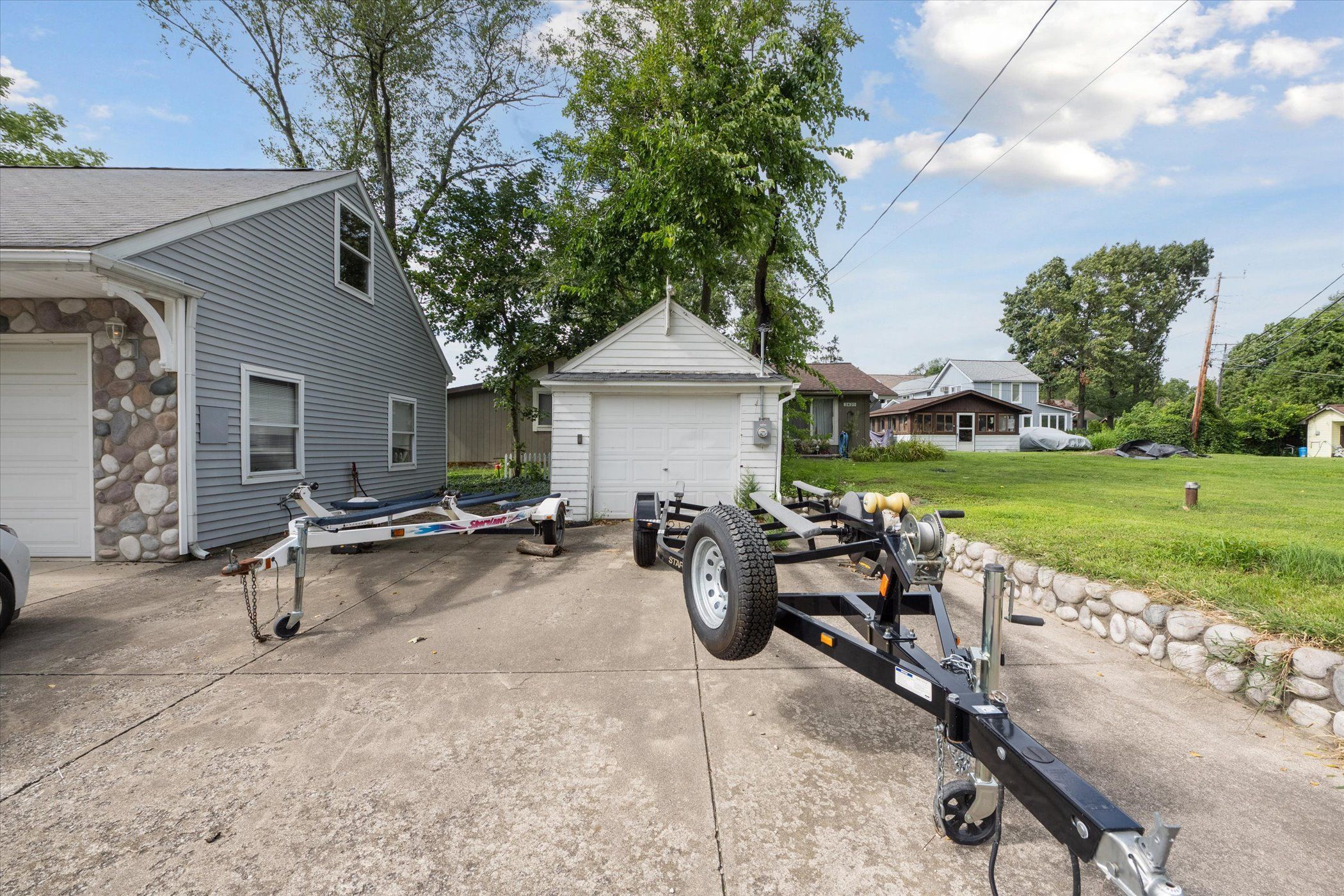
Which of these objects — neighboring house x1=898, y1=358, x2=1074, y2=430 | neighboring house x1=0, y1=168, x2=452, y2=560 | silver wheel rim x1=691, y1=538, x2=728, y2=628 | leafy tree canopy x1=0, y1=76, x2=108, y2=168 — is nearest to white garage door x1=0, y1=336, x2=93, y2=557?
neighboring house x1=0, y1=168, x2=452, y2=560

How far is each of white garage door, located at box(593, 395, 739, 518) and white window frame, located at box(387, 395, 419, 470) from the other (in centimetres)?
445

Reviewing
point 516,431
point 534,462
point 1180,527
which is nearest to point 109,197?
point 516,431

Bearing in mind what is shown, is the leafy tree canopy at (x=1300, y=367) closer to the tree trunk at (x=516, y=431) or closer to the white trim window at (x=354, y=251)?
the tree trunk at (x=516, y=431)

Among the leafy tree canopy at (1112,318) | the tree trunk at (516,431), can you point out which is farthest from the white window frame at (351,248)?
the leafy tree canopy at (1112,318)

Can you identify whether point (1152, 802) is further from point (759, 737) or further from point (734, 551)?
point (734, 551)

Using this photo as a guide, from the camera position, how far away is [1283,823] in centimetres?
216

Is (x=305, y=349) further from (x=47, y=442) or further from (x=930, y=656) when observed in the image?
(x=930, y=656)

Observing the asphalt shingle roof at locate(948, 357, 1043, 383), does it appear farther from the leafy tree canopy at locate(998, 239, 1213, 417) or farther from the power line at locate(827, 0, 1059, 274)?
the power line at locate(827, 0, 1059, 274)

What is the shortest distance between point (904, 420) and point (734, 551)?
33.7m

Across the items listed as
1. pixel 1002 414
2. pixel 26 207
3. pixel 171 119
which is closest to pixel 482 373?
pixel 171 119

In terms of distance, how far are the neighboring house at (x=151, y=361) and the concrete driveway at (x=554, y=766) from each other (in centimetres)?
244

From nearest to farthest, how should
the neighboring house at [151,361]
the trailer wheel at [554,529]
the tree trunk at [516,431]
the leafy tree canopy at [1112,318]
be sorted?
the neighboring house at [151,361] → the trailer wheel at [554,529] → the tree trunk at [516,431] → the leafy tree canopy at [1112,318]

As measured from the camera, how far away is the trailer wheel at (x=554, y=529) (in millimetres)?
6762

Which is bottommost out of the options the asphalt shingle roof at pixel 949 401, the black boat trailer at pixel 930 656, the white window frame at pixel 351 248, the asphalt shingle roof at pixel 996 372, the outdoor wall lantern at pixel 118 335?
the black boat trailer at pixel 930 656
